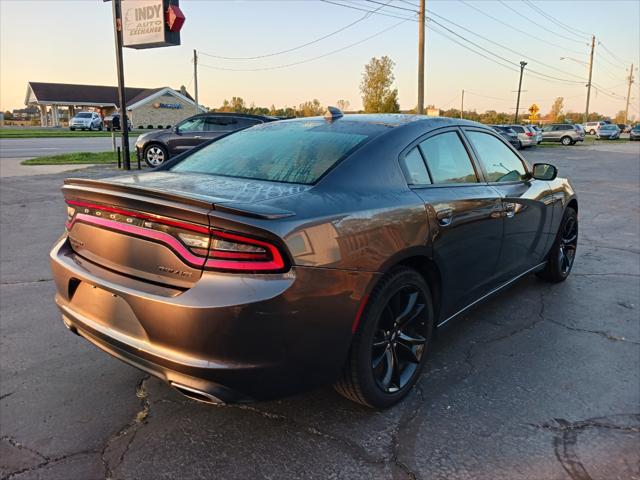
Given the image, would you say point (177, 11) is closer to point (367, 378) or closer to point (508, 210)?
point (508, 210)

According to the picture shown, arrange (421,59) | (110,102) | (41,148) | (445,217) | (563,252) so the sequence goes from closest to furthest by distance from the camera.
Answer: (445,217) < (563,252) < (41,148) < (421,59) < (110,102)

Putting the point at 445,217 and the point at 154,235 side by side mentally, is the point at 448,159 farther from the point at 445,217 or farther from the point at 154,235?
the point at 154,235

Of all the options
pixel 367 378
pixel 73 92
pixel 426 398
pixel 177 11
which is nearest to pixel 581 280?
pixel 426 398

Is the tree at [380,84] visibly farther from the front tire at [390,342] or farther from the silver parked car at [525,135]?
the front tire at [390,342]

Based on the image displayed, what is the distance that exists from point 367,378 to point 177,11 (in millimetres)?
14284

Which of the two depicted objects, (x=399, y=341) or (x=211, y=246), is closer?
(x=211, y=246)

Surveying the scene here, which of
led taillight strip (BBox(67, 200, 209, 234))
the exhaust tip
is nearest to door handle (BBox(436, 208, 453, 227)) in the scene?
led taillight strip (BBox(67, 200, 209, 234))

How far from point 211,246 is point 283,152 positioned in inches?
44.3

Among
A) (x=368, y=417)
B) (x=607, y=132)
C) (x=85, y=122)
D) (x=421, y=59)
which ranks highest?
(x=421, y=59)

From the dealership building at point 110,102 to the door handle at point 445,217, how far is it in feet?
197

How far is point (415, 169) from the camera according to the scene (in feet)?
9.75

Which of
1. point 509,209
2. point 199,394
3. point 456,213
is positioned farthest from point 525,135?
point 199,394

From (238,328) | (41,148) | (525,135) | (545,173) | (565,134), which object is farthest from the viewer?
(565,134)

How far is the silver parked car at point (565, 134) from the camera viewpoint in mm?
39000
